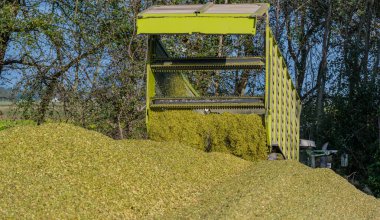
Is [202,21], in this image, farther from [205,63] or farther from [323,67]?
[323,67]

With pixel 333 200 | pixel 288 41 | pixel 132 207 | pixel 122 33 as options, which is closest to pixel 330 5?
pixel 288 41

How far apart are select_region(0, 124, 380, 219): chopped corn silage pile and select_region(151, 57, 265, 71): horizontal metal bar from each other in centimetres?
147

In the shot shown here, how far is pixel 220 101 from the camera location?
8.80 m

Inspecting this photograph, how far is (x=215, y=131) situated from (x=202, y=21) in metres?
1.31

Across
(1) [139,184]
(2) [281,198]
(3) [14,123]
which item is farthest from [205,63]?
(3) [14,123]

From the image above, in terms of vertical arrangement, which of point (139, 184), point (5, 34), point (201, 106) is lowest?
point (139, 184)

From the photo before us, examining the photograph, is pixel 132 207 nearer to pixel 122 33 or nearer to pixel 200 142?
pixel 200 142

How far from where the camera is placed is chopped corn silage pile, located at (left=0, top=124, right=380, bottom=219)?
17.6ft

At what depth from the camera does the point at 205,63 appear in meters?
9.02

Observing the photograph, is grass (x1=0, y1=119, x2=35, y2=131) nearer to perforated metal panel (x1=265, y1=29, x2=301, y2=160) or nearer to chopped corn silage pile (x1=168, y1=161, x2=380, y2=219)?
perforated metal panel (x1=265, y1=29, x2=301, y2=160)

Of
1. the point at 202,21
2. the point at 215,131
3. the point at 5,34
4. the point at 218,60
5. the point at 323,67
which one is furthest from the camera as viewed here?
the point at 323,67

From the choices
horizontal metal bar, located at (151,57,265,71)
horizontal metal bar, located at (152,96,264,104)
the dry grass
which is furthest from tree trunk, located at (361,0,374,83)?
the dry grass

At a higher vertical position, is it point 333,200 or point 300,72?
point 300,72

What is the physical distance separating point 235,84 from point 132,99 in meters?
3.60
